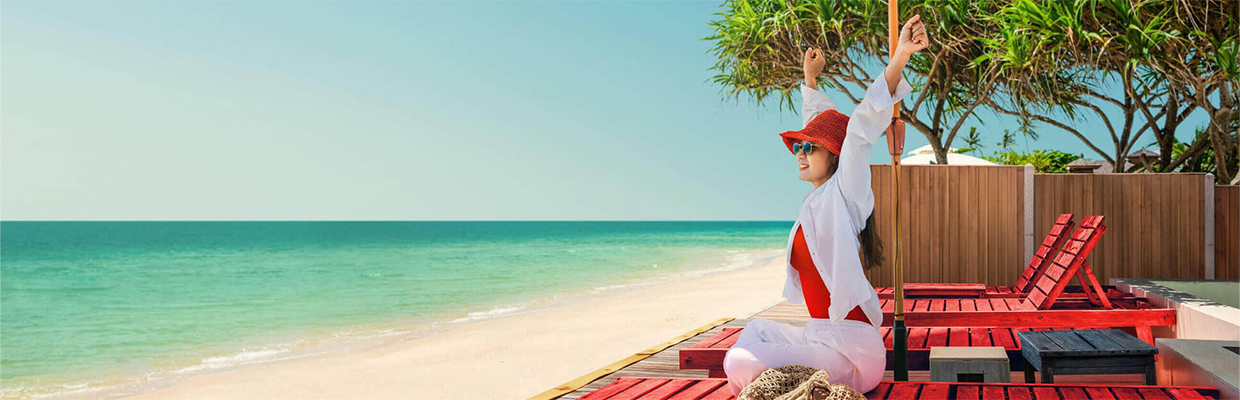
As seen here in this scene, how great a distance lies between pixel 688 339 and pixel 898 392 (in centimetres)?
339

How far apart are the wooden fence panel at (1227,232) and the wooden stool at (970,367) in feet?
17.1

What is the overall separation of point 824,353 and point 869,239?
39cm

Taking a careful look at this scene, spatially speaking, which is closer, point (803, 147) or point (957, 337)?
point (803, 147)

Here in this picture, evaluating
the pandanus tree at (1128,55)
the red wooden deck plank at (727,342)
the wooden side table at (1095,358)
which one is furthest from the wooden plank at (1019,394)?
the pandanus tree at (1128,55)

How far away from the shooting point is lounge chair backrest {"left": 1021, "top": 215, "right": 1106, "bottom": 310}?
4.59m

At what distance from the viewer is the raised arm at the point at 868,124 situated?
2254 millimetres

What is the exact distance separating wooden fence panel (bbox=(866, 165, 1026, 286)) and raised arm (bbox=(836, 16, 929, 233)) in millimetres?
4753

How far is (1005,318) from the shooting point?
4.46 m

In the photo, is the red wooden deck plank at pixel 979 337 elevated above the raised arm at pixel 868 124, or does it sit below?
below

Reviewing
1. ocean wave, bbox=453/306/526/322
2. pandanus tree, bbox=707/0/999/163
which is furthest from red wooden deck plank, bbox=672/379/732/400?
ocean wave, bbox=453/306/526/322

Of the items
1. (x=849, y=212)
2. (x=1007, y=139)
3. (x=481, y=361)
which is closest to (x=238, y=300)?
(x=481, y=361)

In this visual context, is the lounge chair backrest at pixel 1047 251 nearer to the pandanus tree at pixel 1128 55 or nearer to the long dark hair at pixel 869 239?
the pandanus tree at pixel 1128 55

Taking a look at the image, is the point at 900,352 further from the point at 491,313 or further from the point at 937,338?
the point at 491,313

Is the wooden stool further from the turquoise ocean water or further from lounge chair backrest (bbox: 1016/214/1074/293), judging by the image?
the turquoise ocean water
